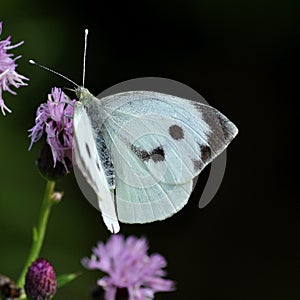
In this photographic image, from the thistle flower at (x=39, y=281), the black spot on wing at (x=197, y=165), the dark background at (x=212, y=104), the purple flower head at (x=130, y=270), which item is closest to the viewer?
the thistle flower at (x=39, y=281)

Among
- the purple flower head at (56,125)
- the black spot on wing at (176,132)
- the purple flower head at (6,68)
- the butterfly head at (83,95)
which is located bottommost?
the black spot on wing at (176,132)

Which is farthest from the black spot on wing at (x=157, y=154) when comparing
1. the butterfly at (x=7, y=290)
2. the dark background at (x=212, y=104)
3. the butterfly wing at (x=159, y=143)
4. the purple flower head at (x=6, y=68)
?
the dark background at (x=212, y=104)

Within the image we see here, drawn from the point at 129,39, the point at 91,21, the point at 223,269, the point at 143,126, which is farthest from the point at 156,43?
the point at 143,126

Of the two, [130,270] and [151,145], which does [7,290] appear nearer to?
[130,270]

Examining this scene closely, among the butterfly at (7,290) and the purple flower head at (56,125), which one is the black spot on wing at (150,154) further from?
the butterfly at (7,290)

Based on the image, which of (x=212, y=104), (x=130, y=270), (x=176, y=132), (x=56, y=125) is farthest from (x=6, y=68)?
(x=212, y=104)

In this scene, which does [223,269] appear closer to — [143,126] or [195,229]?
[195,229]
